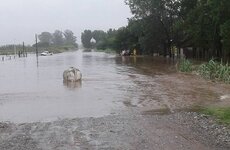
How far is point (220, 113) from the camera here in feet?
46.1

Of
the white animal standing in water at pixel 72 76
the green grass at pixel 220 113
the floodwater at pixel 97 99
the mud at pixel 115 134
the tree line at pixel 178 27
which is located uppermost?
the tree line at pixel 178 27

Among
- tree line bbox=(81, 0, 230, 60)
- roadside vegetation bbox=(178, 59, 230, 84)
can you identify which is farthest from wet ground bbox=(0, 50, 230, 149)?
tree line bbox=(81, 0, 230, 60)

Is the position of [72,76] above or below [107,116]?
above

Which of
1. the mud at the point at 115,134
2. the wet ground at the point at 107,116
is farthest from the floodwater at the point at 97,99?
the mud at the point at 115,134

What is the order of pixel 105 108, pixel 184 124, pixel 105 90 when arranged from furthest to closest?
pixel 105 90 < pixel 105 108 < pixel 184 124

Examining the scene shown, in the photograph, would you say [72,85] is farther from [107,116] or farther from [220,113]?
[220,113]

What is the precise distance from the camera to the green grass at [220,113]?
42.0ft

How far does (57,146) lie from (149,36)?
200ft

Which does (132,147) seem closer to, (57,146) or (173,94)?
(57,146)

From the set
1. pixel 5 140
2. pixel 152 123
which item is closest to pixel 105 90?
pixel 152 123

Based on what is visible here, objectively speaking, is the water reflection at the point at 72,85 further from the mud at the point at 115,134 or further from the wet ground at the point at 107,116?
the mud at the point at 115,134

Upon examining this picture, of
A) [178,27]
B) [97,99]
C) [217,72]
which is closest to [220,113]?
[97,99]

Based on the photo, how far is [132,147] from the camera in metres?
Result: 9.76

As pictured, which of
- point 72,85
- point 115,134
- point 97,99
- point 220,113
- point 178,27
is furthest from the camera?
point 178,27
